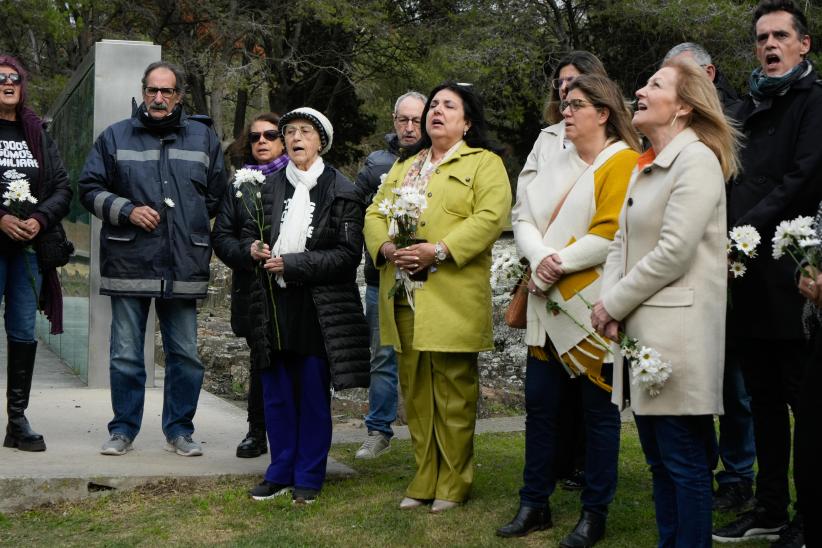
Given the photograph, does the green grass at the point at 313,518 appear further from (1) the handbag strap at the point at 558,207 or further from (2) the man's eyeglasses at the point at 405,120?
(2) the man's eyeglasses at the point at 405,120

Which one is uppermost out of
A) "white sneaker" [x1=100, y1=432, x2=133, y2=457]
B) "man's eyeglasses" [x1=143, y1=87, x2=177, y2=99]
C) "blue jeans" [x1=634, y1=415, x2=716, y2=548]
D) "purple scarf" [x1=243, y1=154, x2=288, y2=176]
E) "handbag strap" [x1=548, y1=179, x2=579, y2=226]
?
"man's eyeglasses" [x1=143, y1=87, x2=177, y2=99]

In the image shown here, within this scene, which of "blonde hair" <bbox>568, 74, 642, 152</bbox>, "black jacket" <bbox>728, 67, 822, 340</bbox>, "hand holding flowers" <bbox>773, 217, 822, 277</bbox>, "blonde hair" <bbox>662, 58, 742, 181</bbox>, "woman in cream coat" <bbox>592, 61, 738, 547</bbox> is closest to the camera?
"hand holding flowers" <bbox>773, 217, 822, 277</bbox>

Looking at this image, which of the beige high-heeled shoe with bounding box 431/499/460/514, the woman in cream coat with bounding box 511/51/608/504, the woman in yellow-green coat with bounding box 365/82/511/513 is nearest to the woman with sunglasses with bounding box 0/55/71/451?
the woman in yellow-green coat with bounding box 365/82/511/513

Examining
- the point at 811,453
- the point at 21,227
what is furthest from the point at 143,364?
the point at 811,453

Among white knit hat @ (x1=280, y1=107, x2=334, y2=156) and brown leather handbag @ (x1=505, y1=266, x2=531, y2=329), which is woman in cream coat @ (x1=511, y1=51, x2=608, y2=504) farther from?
white knit hat @ (x1=280, y1=107, x2=334, y2=156)

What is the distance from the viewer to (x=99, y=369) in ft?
29.2

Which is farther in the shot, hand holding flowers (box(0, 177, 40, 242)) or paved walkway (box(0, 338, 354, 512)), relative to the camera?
hand holding flowers (box(0, 177, 40, 242))

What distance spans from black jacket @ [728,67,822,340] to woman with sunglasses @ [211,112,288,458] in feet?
8.67

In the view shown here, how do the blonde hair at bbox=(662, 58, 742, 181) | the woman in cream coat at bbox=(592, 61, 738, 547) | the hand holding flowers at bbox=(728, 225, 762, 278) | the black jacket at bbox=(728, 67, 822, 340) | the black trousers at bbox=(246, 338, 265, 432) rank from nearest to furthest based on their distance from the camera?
the woman in cream coat at bbox=(592, 61, 738, 547), the blonde hair at bbox=(662, 58, 742, 181), the hand holding flowers at bbox=(728, 225, 762, 278), the black jacket at bbox=(728, 67, 822, 340), the black trousers at bbox=(246, 338, 265, 432)

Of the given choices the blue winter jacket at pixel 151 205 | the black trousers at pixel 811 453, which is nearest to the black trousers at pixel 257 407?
the blue winter jacket at pixel 151 205

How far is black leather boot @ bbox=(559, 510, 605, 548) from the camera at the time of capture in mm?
4789

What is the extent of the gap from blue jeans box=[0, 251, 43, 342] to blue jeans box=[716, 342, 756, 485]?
390 centimetres

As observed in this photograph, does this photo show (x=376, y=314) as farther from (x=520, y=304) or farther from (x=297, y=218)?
(x=520, y=304)

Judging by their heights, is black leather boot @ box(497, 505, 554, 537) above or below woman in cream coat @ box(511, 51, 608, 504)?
below
